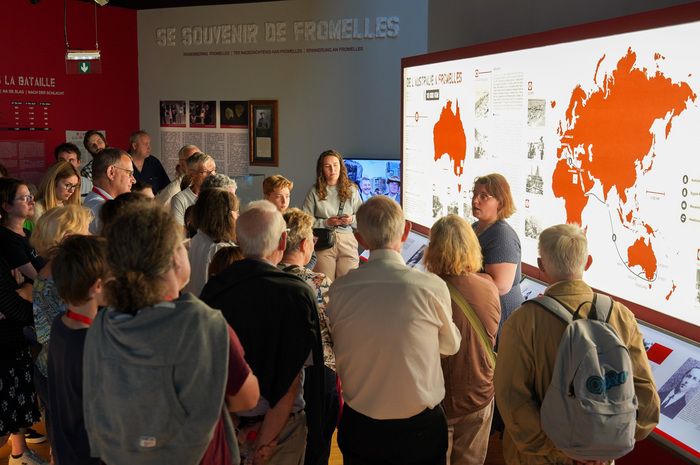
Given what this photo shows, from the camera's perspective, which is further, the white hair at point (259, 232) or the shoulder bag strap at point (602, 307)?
the white hair at point (259, 232)

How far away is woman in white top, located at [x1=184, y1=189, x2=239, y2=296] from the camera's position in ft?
11.1

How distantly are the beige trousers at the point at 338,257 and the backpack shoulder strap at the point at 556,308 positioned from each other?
3930 mm

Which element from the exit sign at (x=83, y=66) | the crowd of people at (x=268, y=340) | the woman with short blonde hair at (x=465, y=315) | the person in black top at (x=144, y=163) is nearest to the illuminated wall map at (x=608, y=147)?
the crowd of people at (x=268, y=340)

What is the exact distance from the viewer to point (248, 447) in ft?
8.11

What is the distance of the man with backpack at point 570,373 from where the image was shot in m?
2.21

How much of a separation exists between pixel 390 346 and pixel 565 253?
68 cm

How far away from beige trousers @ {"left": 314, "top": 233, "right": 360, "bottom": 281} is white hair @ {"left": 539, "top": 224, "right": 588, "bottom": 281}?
3.86m

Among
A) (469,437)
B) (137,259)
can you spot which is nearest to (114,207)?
(137,259)

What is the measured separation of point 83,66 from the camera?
24.7 feet

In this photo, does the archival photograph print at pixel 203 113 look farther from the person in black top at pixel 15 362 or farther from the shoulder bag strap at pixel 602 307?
the shoulder bag strap at pixel 602 307

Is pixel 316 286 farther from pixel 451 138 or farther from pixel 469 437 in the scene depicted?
pixel 451 138

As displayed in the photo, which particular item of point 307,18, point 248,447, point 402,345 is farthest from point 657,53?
point 307,18

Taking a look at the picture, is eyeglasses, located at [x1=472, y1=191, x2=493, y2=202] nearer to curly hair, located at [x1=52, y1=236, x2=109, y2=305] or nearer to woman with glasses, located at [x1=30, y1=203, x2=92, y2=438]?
woman with glasses, located at [x1=30, y1=203, x2=92, y2=438]

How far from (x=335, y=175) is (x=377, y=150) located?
2.09 meters
